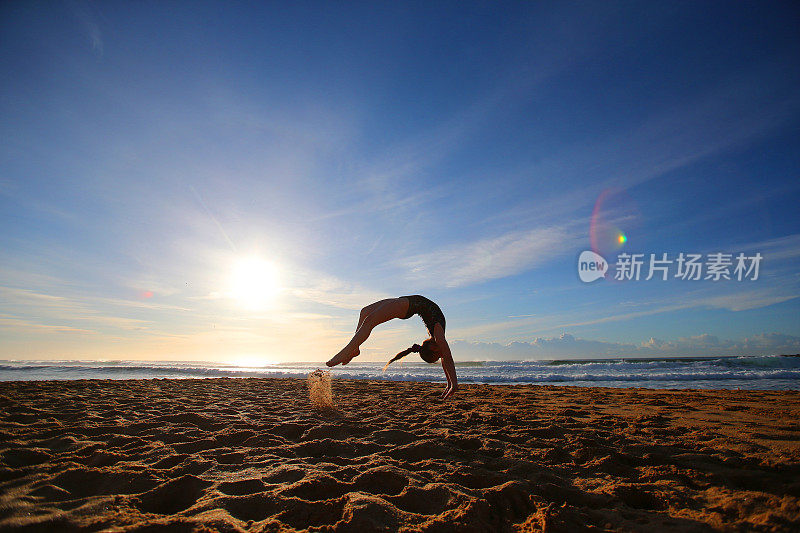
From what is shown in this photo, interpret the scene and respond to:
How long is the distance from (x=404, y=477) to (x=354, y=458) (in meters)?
0.63

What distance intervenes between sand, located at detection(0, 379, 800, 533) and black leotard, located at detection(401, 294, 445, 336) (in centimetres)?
169

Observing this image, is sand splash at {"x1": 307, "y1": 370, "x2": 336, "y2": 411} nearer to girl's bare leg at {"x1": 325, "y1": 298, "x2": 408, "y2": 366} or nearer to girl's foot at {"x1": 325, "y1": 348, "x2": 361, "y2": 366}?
girl's bare leg at {"x1": 325, "y1": 298, "x2": 408, "y2": 366}

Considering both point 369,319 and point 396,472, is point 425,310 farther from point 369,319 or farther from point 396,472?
point 396,472

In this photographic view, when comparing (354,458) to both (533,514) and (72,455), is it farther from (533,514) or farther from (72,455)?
(72,455)

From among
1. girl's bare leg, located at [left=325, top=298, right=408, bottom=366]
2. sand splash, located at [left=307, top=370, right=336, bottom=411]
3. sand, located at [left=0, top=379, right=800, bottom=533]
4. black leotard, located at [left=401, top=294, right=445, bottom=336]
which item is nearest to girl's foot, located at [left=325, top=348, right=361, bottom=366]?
girl's bare leg, located at [left=325, top=298, right=408, bottom=366]

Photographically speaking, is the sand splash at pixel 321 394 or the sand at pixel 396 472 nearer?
the sand at pixel 396 472

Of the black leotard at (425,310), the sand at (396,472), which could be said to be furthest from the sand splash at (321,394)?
the black leotard at (425,310)

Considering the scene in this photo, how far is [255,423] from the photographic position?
13.4 feet

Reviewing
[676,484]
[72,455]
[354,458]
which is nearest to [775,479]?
[676,484]

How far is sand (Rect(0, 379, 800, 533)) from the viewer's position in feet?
6.00

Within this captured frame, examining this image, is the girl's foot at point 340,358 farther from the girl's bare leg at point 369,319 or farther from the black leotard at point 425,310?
the black leotard at point 425,310

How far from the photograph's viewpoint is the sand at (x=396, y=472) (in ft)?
6.00

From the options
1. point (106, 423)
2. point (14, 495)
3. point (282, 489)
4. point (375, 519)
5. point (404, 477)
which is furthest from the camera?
point (106, 423)

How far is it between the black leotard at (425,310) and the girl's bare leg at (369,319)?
17cm
